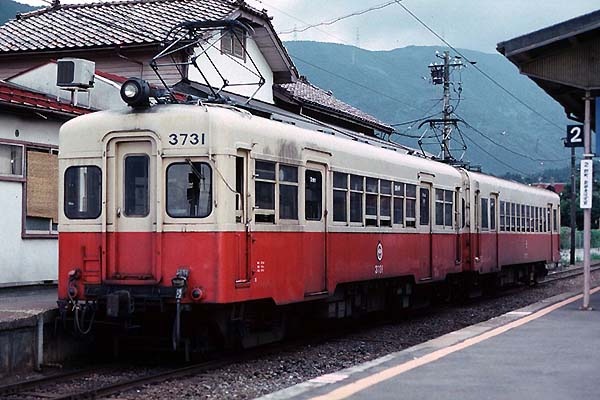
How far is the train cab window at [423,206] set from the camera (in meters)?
16.2

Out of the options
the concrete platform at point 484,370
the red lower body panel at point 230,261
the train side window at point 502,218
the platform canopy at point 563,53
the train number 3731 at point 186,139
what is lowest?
the concrete platform at point 484,370

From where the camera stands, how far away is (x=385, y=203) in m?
14.5

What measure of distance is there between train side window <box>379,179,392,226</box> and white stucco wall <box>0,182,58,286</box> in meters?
5.44

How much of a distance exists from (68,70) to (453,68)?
25371 mm

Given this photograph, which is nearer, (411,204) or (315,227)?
(315,227)

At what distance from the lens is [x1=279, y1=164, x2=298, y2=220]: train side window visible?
11315mm

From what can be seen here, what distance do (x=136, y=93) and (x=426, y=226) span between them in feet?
24.0

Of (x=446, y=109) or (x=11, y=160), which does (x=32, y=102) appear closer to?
(x=11, y=160)

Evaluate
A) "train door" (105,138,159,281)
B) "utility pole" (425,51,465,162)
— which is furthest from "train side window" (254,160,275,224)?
"utility pole" (425,51,465,162)

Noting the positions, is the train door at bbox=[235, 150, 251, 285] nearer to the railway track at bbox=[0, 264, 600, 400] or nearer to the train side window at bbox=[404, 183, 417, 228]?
the railway track at bbox=[0, 264, 600, 400]

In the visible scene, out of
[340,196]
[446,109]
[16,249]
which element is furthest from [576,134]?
[446,109]

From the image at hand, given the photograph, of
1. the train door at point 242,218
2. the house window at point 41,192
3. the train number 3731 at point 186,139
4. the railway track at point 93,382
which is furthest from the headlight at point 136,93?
the house window at point 41,192

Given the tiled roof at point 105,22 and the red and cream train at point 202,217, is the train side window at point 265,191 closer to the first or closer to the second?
the red and cream train at point 202,217

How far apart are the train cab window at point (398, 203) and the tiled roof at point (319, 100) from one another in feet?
34.8
